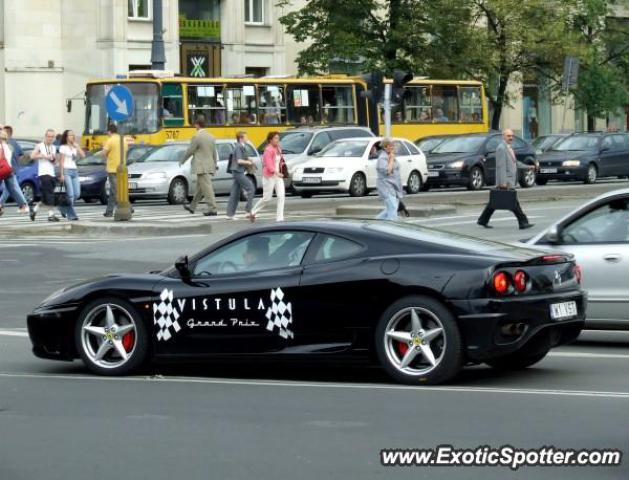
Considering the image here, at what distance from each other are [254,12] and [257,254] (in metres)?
52.3

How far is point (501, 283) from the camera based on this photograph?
1058 cm

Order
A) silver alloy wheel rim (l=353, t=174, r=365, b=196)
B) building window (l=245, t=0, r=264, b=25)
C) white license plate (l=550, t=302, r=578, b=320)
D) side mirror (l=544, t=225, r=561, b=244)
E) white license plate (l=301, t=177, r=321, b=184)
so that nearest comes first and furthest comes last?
white license plate (l=550, t=302, r=578, b=320), side mirror (l=544, t=225, r=561, b=244), white license plate (l=301, t=177, r=321, b=184), silver alloy wheel rim (l=353, t=174, r=365, b=196), building window (l=245, t=0, r=264, b=25)

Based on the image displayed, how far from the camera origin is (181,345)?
37.7 ft

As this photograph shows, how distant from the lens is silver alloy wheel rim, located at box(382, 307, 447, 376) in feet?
35.0

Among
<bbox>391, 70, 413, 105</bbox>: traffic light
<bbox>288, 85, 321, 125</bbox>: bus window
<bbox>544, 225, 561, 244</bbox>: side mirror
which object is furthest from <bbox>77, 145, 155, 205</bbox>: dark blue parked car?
<bbox>544, 225, 561, 244</bbox>: side mirror

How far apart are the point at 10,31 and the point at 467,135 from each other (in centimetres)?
2002

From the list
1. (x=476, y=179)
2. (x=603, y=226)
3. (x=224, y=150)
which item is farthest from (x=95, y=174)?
(x=603, y=226)

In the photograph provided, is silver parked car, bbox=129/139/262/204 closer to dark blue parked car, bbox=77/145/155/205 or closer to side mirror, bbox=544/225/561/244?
dark blue parked car, bbox=77/145/155/205

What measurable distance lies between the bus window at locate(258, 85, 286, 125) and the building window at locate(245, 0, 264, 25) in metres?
16.5

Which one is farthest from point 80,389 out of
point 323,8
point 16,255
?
point 323,8

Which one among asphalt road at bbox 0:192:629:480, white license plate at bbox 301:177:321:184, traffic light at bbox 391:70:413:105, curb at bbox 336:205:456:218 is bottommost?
asphalt road at bbox 0:192:629:480

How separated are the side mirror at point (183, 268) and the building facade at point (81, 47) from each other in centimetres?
4597

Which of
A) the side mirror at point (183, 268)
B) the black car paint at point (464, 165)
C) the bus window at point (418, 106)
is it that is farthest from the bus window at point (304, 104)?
the side mirror at point (183, 268)

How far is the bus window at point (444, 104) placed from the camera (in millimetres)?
51281
